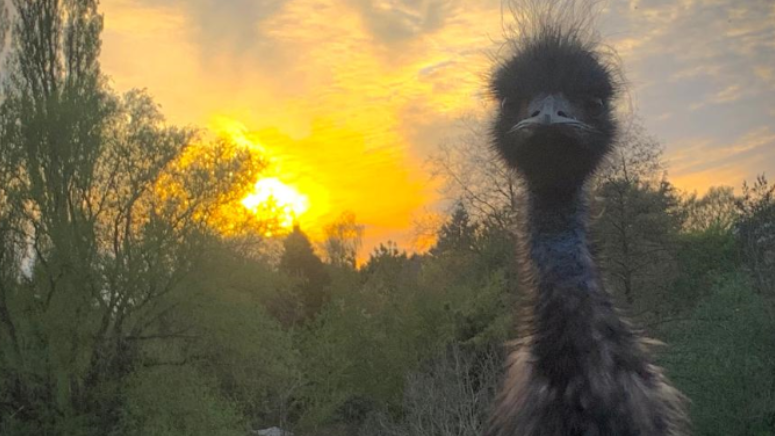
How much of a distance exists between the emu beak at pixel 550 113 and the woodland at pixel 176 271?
15.0 m

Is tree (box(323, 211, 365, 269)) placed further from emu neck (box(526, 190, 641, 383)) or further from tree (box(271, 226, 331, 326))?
emu neck (box(526, 190, 641, 383))

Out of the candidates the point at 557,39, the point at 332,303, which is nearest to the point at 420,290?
the point at 332,303

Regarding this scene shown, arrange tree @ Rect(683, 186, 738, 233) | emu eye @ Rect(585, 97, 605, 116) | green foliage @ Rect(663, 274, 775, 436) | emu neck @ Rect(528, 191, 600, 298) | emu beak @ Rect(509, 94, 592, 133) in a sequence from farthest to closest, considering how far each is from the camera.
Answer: tree @ Rect(683, 186, 738, 233) → green foliage @ Rect(663, 274, 775, 436) → emu eye @ Rect(585, 97, 605, 116) → emu beak @ Rect(509, 94, 592, 133) → emu neck @ Rect(528, 191, 600, 298)

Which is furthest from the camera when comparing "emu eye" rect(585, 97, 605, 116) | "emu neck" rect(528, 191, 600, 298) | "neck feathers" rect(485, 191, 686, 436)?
"emu eye" rect(585, 97, 605, 116)

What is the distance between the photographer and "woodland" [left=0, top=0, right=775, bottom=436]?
20.4 meters

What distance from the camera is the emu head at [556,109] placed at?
2.88 m

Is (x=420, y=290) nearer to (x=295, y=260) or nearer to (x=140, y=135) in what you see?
(x=140, y=135)

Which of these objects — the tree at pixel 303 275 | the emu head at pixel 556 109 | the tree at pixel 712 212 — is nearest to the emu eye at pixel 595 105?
the emu head at pixel 556 109

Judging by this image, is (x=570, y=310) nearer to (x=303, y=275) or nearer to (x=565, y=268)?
(x=565, y=268)

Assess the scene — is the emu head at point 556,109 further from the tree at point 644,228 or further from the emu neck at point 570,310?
the tree at point 644,228

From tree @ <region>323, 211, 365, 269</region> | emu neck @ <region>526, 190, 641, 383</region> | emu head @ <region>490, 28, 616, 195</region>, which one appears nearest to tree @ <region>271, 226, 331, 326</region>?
tree @ <region>323, 211, 365, 269</region>

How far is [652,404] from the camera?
245 cm

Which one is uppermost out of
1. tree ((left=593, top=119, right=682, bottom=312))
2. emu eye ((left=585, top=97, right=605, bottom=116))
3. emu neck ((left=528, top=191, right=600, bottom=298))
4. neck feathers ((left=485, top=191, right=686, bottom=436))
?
tree ((left=593, top=119, right=682, bottom=312))

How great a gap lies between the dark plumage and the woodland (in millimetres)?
14880
